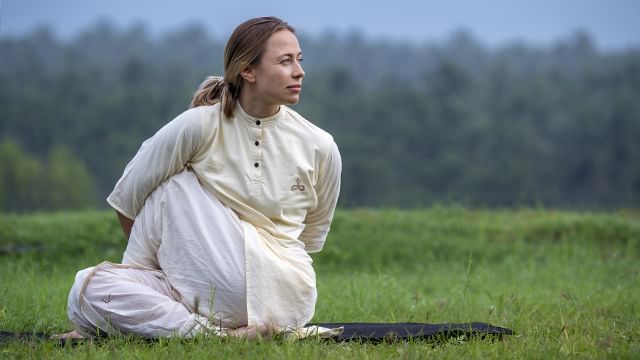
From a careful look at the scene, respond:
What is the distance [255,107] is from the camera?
4.43 metres

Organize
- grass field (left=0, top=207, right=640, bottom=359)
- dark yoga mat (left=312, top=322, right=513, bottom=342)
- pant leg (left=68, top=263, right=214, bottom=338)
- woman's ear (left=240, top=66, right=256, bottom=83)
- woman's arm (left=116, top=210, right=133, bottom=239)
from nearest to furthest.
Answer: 1. grass field (left=0, top=207, right=640, bottom=359)
2. pant leg (left=68, top=263, right=214, bottom=338)
3. dark yoga mat (left=312, top=322, right=513, bottom=342)
4. woman's ear (left=240, top=66, right=256, bottom=83)
5. woman's arm (left=116, top=210, right=133, bottom=239)

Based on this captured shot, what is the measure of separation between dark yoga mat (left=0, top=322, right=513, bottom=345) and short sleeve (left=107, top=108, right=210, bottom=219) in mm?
735

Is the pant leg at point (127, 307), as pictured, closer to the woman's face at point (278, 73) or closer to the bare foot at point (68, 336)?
the bare foot at point (68, 336)

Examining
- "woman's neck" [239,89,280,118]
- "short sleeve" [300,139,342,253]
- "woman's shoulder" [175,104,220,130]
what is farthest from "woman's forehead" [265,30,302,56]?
"short sleeve" [300,139,342,253]

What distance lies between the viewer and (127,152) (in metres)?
44.7

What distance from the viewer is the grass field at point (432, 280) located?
13.0 feet

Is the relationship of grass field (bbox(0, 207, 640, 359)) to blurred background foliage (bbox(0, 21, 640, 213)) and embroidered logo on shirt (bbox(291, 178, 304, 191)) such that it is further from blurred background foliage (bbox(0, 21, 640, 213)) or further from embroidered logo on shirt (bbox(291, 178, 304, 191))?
blurred background foliage (bbox(0, 21, 640, 213))

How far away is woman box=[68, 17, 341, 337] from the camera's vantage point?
165 inches

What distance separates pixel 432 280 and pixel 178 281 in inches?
163

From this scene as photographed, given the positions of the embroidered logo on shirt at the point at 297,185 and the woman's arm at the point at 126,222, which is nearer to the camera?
the embroidered logo on shirt at the point at 297,185

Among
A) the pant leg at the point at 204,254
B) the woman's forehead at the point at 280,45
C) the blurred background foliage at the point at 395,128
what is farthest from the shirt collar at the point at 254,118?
the blurred background foliage at the point at 395,128

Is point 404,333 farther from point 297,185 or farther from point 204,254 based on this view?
point 204,254

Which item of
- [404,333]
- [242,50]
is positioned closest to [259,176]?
[242,50]

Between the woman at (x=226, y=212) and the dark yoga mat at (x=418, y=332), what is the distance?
0.25 metres
